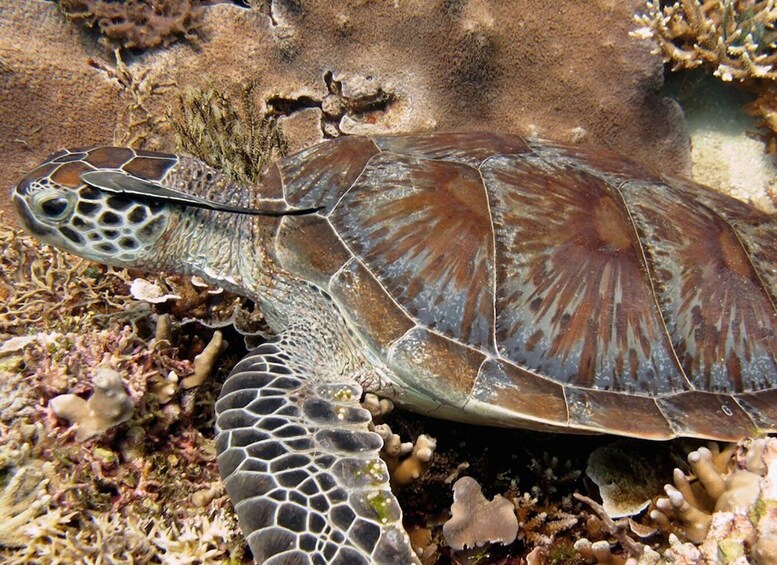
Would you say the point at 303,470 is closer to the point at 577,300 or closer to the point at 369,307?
the point at 369,307

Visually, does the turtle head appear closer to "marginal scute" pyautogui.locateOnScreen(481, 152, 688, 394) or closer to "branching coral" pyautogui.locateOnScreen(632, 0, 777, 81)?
"marginal scute" pyautogui.locateOnScreen(481, 152, 688, 394)

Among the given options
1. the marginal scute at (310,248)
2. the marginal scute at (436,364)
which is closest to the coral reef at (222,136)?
the marginal scute at (310,248)

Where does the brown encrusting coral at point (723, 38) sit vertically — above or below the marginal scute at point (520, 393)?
above

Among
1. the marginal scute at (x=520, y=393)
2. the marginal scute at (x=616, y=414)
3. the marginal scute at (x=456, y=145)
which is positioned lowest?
the marginal scute at (x=616, y=414)

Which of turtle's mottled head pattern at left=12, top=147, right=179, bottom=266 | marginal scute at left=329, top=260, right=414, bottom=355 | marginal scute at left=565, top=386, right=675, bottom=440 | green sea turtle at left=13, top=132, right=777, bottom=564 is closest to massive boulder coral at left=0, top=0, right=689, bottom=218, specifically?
turtle's mottled head pattern at left=12, top=147, right=179, bottom=266

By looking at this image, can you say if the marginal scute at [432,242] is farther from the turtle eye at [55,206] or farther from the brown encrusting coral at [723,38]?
the brown encrusting coral at [723,38]

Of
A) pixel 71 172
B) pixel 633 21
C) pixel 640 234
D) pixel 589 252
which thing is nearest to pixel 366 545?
pixel 589 252

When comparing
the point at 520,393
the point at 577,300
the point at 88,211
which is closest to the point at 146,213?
the point at 88,211
